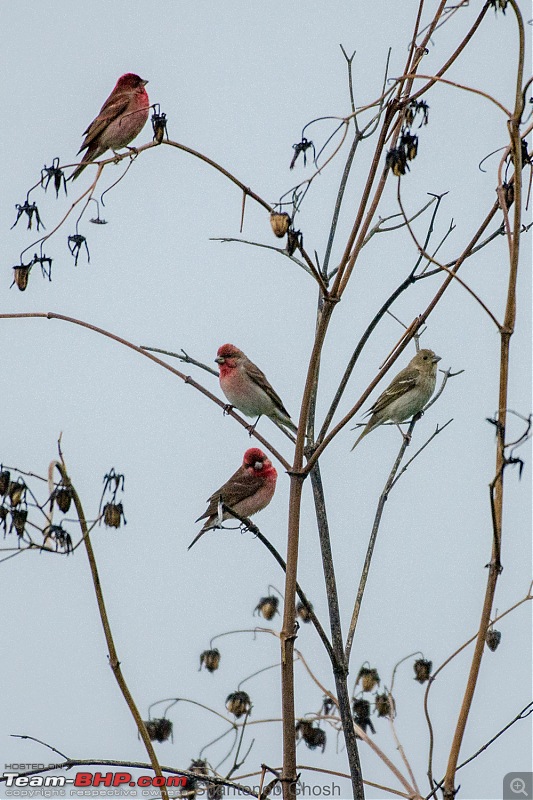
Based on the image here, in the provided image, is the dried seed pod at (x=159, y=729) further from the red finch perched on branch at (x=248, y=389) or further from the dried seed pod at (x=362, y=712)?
the red finch perched on branch at (x=248, y=389)

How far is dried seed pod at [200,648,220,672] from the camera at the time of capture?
12.7ft

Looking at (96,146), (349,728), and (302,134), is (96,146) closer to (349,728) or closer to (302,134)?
(302,134)

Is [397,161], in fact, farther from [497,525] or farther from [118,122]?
[118,122]

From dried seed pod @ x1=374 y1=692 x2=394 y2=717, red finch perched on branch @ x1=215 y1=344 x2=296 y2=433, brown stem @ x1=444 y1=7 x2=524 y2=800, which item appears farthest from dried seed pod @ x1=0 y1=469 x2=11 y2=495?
red finch perched on branch @ x1=215 y1=344 x2=296 y2=433

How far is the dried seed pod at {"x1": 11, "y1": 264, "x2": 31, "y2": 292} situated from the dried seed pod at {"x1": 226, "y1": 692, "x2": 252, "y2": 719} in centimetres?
168

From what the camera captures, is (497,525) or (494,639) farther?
(494,639)

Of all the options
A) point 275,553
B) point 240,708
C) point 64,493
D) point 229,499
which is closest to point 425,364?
point 229,499

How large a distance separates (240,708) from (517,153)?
234 cm

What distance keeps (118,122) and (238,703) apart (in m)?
4.09

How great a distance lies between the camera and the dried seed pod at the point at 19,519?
2.53 meters

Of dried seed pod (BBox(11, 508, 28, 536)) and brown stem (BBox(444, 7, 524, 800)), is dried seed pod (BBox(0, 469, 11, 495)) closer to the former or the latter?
dried seed pod (BBox(11, 508, 28, 536))

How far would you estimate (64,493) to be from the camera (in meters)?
2.40

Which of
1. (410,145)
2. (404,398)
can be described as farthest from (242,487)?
(410,145)

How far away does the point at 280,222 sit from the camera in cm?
273
